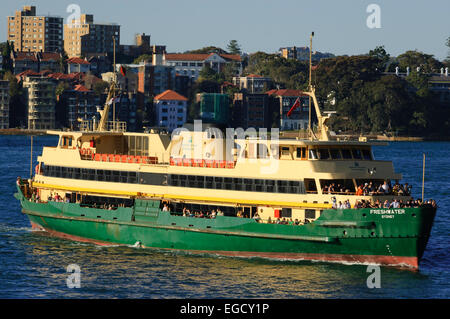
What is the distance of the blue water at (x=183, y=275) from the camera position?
108ft

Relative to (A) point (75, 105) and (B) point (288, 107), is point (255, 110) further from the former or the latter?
(A) point (75, 105)

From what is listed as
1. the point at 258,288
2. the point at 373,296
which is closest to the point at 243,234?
the point at 258,288

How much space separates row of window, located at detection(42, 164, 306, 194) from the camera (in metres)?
38.0

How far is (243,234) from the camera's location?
37.9 meters

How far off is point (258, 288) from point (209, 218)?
638cm

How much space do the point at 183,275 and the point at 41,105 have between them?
13779cm

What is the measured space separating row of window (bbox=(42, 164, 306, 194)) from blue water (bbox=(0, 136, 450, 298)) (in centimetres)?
313

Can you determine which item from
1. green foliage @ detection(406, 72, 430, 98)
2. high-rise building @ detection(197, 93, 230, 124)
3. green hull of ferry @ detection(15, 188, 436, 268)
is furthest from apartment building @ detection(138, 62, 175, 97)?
green hull of ferry @ detection(15, 188, 436, 268)

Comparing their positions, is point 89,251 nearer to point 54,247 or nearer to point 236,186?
point 54,247

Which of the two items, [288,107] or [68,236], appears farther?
[288,107]

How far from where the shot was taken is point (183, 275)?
35625 mm

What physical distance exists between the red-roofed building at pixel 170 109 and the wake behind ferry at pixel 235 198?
125308 mm

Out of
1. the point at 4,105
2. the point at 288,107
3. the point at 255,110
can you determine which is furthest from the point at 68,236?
the point at 288,107
